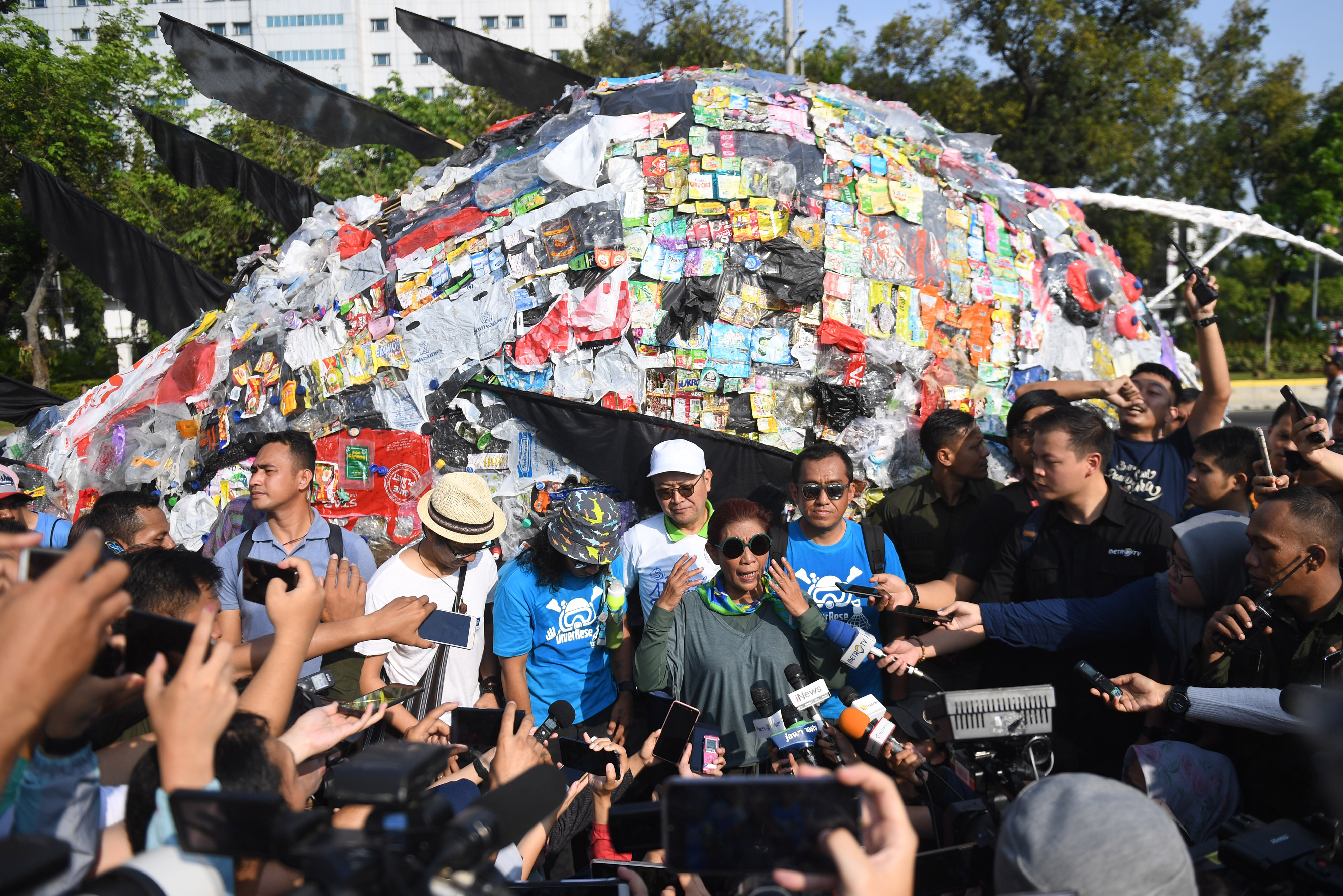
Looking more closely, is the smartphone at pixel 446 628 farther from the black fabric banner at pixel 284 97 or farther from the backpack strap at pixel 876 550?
the black fabric banner at pixel 284 97

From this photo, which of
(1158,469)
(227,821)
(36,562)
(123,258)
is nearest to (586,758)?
(227,821)

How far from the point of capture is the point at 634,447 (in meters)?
5.98

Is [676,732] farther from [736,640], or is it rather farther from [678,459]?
[678,459]

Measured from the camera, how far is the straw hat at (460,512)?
384cm

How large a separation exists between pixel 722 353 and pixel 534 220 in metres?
1.74

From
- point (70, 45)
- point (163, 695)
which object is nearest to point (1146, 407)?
point (163, 695)

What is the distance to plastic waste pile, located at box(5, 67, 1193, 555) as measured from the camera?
6.20 metres

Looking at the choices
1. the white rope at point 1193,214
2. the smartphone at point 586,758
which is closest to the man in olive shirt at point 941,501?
the smartphone at point 586,758

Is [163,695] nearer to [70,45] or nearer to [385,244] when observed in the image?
[385,244]

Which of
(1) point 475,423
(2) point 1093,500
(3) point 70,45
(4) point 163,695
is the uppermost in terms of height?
(3) point 70,45

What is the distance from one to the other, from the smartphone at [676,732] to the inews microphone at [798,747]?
0.31 m

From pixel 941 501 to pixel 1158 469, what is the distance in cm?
117

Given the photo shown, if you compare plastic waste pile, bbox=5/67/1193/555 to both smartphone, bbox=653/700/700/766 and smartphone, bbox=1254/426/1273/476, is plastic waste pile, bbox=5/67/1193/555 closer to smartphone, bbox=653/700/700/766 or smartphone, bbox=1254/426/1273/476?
smartphone, bbox=1254/426/1273/476

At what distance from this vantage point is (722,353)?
6172 millimetres
